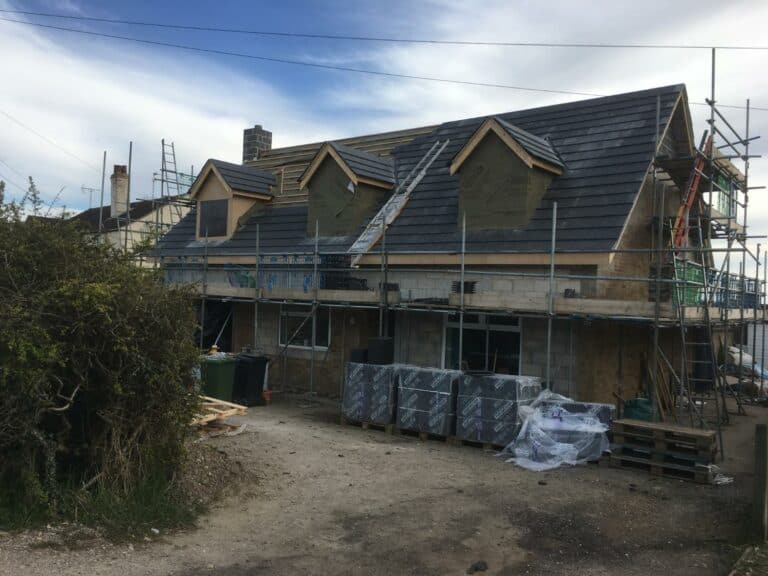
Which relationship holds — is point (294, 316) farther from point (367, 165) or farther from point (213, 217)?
point (213, 217)

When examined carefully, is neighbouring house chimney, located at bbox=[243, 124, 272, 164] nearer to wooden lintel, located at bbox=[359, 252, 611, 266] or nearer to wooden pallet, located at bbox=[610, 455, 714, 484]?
wooden lintel, located at bbox=[359, 252, 611, 266]

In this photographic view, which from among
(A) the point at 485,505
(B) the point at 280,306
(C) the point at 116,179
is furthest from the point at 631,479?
(C) the point at 116,179

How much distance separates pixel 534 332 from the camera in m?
13.4

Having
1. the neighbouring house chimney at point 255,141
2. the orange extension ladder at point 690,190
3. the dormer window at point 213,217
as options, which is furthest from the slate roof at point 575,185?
the neighbouring house chimney at point 255,141

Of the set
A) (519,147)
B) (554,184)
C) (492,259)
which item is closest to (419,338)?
(492,259)

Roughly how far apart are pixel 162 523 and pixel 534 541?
4.07 meters

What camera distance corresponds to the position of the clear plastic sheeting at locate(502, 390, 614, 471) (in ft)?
34.3

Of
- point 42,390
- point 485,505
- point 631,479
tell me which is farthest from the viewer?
point 631,479

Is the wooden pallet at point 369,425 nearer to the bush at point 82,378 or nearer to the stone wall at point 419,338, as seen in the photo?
the stone wall at point 419,338

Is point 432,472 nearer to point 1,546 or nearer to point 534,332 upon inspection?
point 534,332

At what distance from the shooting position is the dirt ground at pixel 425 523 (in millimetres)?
6391

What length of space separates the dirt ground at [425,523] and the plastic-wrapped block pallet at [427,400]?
829mm

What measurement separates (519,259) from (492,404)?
3286 mm

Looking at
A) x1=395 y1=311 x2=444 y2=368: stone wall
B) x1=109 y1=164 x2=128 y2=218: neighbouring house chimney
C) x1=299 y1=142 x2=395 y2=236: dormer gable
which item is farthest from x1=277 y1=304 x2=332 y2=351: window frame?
x1=109 y1=164 x2=128 y2=218: neighbouring house chimney
